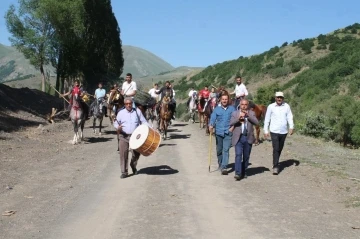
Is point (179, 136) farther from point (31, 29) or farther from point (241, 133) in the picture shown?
point (31, 29)

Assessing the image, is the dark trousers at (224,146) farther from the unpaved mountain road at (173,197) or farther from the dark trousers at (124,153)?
the dark trousers at (124,153)

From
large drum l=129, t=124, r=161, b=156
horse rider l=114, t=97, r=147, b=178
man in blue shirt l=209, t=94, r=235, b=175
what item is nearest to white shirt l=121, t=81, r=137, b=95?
horse rider l=114, t=97, r=147, b=178

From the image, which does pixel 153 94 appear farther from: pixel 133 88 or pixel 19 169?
pixel 19 169

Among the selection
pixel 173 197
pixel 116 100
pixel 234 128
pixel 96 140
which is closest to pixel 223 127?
pixel 234 128

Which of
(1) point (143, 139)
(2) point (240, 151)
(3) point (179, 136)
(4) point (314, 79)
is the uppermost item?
(4) point (314, 79)

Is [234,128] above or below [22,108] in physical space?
above

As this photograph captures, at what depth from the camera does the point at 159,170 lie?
13.1 meters

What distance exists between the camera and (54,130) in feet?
79.9

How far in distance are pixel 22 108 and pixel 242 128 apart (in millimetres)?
23565

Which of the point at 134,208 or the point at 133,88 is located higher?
the point at 133,88

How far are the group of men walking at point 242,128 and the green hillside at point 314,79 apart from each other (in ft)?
69.5

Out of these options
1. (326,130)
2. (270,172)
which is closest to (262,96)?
(326,130)

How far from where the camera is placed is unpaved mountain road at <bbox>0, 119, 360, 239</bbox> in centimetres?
761

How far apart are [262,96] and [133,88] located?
3641cm
